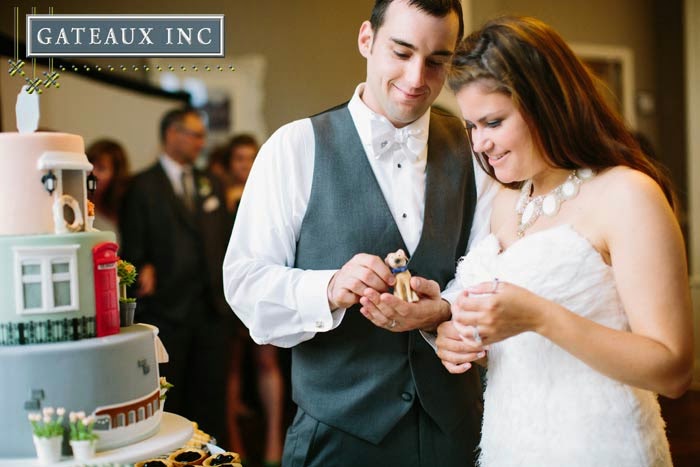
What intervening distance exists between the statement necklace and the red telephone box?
87 cm

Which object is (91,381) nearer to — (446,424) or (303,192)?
(303,192)

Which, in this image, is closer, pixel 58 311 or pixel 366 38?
pixel 58 311

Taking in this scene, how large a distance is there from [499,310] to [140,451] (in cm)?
77

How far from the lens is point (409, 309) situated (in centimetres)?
166

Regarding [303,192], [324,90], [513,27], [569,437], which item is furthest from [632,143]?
[324,90]

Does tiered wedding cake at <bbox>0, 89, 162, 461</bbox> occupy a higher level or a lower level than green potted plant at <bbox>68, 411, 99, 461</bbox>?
higher

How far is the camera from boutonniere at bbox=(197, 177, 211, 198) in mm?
4445

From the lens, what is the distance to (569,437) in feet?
5.15

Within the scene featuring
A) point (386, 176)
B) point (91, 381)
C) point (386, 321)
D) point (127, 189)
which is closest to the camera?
point (91, 381)

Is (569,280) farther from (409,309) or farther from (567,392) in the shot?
(409,309)

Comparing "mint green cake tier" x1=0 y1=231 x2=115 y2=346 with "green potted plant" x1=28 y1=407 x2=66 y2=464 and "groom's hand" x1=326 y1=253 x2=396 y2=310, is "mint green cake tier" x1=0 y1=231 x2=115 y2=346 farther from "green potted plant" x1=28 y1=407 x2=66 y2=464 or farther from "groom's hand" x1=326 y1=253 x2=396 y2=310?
"groom's hand" x1=326 y1=253 x2=396 y2=310

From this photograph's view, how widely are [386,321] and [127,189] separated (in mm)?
2940

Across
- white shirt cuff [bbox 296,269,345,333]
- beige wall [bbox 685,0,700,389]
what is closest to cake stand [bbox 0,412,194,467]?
white shirt cuff [bbox 296,269,345,333]

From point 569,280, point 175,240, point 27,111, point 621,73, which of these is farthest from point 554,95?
point 621,73
